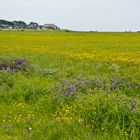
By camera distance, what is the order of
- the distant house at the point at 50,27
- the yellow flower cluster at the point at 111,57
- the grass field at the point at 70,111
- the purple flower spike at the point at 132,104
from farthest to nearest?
the distant house at the point at 50,27 → the yellow flower cluster at the point at 111,57 → the purple flower spike at the point at 132,104 → the grass field at the point at 70,111

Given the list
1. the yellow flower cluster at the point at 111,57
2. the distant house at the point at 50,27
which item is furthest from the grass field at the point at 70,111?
the distant house at the point at 50,27

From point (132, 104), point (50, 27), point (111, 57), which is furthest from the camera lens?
point (50, 27)

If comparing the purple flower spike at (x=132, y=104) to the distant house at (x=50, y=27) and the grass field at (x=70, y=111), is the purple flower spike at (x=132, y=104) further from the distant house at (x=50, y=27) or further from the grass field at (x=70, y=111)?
the distant house at (x=50, y=27)

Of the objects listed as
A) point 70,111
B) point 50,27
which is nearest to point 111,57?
point 70,111

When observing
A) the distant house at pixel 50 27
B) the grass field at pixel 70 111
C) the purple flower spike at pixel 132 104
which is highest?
the purple flower spike at pixel 132 104

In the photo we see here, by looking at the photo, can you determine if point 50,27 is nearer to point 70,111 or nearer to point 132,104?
point 70,111

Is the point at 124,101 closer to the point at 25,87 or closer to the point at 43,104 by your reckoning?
the point at 43,104

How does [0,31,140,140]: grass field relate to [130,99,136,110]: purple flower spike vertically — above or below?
below

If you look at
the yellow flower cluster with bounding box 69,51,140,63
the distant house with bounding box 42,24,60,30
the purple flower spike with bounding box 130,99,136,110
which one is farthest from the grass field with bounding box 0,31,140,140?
the distant house with bounding box 42,24,60,30

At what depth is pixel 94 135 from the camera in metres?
6.31

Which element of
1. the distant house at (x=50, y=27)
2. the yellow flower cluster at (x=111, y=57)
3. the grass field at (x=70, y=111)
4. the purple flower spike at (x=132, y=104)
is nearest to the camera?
the grass field at (x=70, y=111)

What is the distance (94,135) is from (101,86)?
10.9 feet

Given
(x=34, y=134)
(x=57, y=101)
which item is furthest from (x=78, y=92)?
(x=34, y=134)

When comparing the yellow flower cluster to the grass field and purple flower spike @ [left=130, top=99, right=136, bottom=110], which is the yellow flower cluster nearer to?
the grass field
